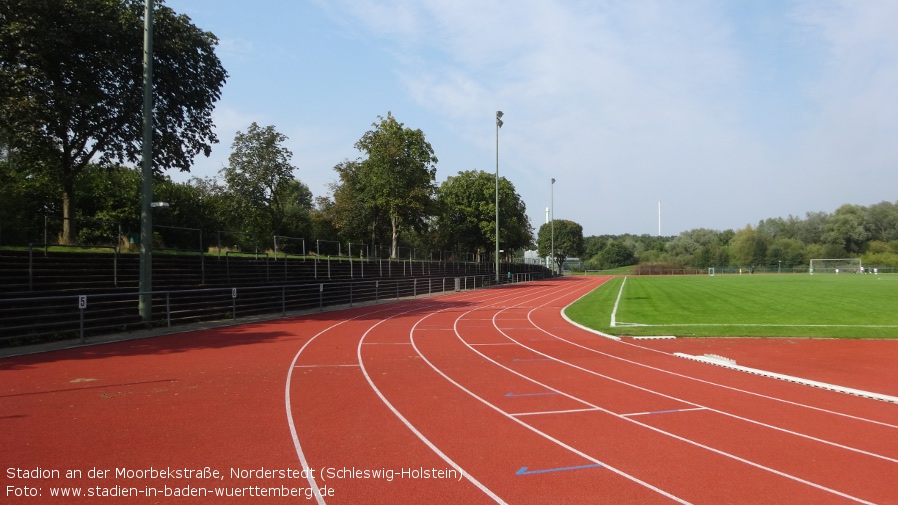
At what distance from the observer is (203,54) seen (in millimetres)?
19547

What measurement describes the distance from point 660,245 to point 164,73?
139864 millimetres

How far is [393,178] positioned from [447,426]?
1257 inches

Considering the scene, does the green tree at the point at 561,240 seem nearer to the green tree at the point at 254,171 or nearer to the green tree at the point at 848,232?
the green tree at the point at 848,232

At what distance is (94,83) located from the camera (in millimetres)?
16125

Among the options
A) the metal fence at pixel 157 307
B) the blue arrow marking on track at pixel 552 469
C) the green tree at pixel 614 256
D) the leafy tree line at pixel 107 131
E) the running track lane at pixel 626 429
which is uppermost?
the leafy tree line at pixel 107 131

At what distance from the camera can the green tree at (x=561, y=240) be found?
11188cm

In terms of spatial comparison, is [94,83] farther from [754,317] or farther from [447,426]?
[754,317]

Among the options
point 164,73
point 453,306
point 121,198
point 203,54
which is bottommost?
point 453,306

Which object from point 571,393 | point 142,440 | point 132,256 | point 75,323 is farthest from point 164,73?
point 571,393

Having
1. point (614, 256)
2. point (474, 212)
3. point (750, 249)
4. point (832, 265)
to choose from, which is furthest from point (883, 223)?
point (474, 212)

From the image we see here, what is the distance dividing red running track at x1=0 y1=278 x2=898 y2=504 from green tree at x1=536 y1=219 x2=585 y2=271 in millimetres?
101043

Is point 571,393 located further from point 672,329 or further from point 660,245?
point 660,245

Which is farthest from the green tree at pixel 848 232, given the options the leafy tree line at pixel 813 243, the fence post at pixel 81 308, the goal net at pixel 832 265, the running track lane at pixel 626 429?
the fence post at pixel 81 308

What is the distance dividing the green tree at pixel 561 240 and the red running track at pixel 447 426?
101043mm
